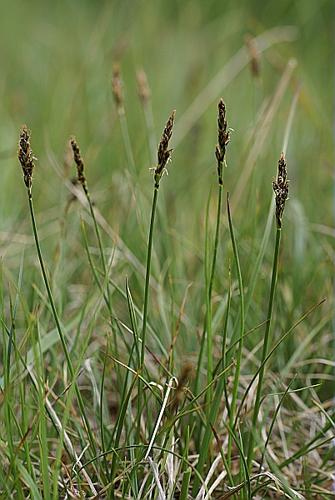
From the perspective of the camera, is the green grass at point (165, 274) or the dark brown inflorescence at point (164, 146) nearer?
the dark brown inflorescence at point (164, 146)

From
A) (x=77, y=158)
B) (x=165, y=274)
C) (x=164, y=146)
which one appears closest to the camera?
(x=164, y=146)

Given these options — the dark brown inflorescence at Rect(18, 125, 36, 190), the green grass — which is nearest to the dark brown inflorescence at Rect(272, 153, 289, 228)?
the green grass

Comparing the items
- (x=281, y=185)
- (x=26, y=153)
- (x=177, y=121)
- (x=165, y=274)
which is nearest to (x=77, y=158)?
(x=26, y=153)

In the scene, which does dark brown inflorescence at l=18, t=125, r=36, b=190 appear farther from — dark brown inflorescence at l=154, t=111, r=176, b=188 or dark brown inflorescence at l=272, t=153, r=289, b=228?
dark brown inflorescence at l=272, t=153, r=289, b=228

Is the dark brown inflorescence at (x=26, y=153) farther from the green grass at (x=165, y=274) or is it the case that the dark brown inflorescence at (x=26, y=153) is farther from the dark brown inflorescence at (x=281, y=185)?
the dark brown inflorescence at (x=281, y=185)

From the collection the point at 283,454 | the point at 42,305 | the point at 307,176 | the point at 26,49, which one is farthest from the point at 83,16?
the point at 283,454

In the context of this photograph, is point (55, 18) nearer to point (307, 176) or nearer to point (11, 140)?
point (11, 140)

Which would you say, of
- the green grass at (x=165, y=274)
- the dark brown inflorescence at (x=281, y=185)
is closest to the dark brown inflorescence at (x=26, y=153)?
the green grass at (x=165, y=274)

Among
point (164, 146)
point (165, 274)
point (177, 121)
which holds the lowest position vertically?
point (165, 274)

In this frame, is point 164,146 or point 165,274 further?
point 165,274

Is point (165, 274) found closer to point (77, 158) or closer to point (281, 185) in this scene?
point (77, 158)
